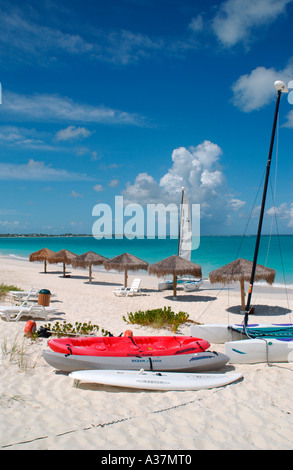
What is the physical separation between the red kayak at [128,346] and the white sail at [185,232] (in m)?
10.4

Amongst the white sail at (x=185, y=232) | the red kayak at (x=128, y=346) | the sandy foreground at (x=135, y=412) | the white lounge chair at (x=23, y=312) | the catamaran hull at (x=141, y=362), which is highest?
the white sail at (x=185, y=232)

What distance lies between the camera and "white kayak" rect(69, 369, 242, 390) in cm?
477

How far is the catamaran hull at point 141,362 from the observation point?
204 inches

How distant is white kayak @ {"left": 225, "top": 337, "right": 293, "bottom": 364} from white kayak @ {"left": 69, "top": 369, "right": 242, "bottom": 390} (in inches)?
37.7

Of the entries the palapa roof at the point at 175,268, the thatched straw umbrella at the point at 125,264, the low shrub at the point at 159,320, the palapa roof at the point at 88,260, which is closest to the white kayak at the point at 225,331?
the low shrub at the point at 159,320

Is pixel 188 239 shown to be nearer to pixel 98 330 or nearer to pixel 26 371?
pixel 98 330

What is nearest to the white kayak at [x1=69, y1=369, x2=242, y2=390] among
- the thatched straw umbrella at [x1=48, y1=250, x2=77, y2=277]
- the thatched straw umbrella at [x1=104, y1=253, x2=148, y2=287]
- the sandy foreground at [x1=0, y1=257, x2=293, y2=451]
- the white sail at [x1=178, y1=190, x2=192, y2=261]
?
the sandy foreground at [x1=0, y1=257, x2=293, y2=451]

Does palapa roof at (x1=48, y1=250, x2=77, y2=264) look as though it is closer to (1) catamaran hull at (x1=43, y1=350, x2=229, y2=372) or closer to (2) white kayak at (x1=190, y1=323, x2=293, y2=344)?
(2) white kayak at (x1=190, y1=323, x2=293, y2=344)

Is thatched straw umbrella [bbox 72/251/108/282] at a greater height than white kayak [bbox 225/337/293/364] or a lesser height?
greater

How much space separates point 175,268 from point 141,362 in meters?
7.70

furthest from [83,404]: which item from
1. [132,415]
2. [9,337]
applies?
[9,337]

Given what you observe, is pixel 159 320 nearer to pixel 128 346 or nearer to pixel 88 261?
pixel 128 346

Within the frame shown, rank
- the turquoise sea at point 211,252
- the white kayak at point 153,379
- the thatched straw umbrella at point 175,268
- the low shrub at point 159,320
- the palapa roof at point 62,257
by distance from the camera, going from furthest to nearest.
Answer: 1. the turquoise sea at point 211,252
2. the palapa roof at point 62,257
3. the thatched straw umbrella at point 175,268
4. the low shrub at point 159,320
5. the white kayak at point 153,379

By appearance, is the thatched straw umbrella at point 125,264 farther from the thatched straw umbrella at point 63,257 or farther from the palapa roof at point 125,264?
the thatched straw umbrella at point 63,257
